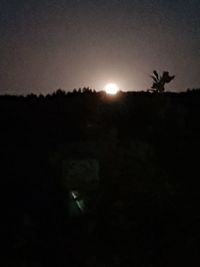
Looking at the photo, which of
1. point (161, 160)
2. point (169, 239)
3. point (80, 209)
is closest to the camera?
point (169, 239)

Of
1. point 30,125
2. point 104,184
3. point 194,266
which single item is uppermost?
point 30,125

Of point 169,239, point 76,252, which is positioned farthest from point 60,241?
point 169,239

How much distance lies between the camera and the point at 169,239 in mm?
16156

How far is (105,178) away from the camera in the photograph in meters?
19.2

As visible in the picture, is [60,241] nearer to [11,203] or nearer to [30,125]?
[11,203]

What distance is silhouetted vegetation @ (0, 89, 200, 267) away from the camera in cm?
1554

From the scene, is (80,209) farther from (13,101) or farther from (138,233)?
(13,101)

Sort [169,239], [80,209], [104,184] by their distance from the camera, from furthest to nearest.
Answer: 1. [104,184]
2. [80,209]
3. [169,239]

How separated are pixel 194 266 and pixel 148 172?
5.29 m

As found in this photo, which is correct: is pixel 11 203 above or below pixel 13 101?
below

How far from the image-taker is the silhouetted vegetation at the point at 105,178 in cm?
1554

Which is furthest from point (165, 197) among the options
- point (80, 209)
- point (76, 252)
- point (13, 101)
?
point (13, 101)

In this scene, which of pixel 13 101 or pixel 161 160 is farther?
pixel 13 101

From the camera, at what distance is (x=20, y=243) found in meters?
15.4
